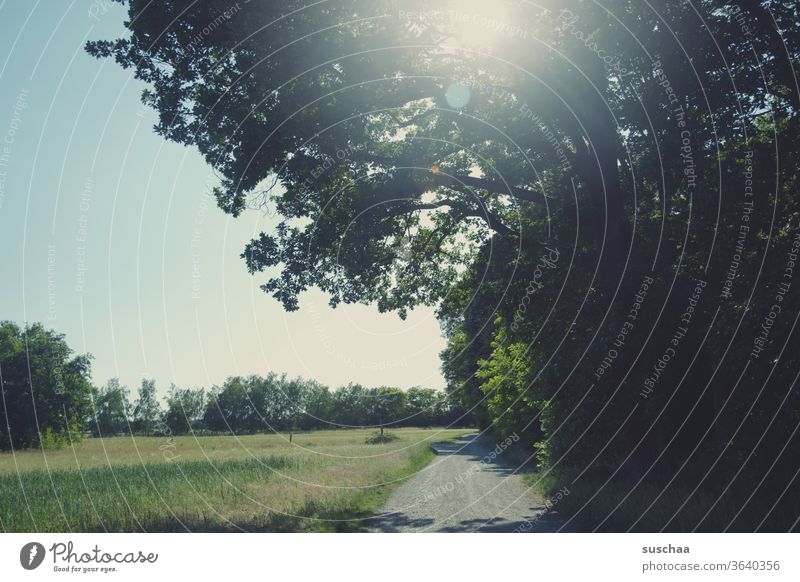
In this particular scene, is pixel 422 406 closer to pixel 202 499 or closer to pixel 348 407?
pixel 348 407

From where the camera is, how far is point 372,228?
19188 millimetres

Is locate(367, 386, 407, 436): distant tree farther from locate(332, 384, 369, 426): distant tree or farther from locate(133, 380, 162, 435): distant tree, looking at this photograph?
locate(133, 380, 162, 435): distant tree

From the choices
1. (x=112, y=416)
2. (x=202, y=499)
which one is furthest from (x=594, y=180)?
(x=112, y=416)

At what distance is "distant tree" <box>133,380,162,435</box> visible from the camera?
325 feet

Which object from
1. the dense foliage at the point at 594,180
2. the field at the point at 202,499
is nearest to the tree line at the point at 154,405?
the field at the point at 202,499

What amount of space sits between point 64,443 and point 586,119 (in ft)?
236

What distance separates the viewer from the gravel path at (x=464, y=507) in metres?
14.2

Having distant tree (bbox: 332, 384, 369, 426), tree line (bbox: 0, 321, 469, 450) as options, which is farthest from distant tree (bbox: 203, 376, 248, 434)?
distant tree (bbox: 332, 384, 369, 426)

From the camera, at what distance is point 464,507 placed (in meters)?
17.6

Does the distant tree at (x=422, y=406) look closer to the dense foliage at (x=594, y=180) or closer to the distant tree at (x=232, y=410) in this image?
the distant tree at (x=232, y=410)

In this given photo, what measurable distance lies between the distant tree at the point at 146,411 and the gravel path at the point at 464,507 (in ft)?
273

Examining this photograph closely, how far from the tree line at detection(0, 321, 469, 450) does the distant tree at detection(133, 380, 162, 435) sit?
0.69ft

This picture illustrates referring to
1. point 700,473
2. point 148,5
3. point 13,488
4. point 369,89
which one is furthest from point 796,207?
point 13,488

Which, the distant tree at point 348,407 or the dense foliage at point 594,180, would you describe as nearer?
the dense foliage at point 594,180
